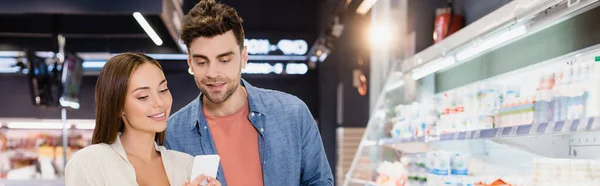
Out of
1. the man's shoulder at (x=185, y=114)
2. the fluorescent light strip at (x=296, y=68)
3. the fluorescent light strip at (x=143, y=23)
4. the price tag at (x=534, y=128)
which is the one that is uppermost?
the fluorescent light strip at (x=143, y=23)

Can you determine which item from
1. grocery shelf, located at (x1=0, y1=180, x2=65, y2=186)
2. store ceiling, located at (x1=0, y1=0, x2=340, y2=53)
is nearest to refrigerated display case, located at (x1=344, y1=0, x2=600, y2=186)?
grocery shelf, located at (x1=0, y1=180, x2=65, y2=186)

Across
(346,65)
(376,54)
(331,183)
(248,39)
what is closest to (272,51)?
(248,39)

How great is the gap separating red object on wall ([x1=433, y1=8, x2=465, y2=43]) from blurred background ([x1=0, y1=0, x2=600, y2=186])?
1 cm

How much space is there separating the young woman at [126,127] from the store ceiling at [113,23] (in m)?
5.11

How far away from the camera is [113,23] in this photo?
8336 millimetres

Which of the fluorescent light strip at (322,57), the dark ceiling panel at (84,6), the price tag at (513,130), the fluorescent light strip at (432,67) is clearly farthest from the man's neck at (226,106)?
the fluorescent light strip at (322,57)

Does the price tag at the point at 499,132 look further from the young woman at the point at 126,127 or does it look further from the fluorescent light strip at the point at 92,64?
the fluorescent light strip at the point at 92,64

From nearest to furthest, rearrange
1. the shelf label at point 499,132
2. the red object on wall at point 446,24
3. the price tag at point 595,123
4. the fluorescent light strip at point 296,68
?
the price tag at point 595,123 < the shelf label at point 499,132 < the red object on wall at point 446,24 < the fluorescent light strip at point 296,68

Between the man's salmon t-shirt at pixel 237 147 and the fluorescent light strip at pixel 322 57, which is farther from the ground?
the fluorescent light strip at pixel 322 57

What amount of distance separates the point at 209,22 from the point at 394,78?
9.60 feet

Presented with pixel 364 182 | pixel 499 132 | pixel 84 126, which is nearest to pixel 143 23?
pixel 364 182

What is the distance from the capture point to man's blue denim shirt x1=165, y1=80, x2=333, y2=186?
2.43 m

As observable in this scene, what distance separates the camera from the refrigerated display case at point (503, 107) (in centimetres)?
237

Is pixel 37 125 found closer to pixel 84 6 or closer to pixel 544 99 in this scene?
pixel 84 6
